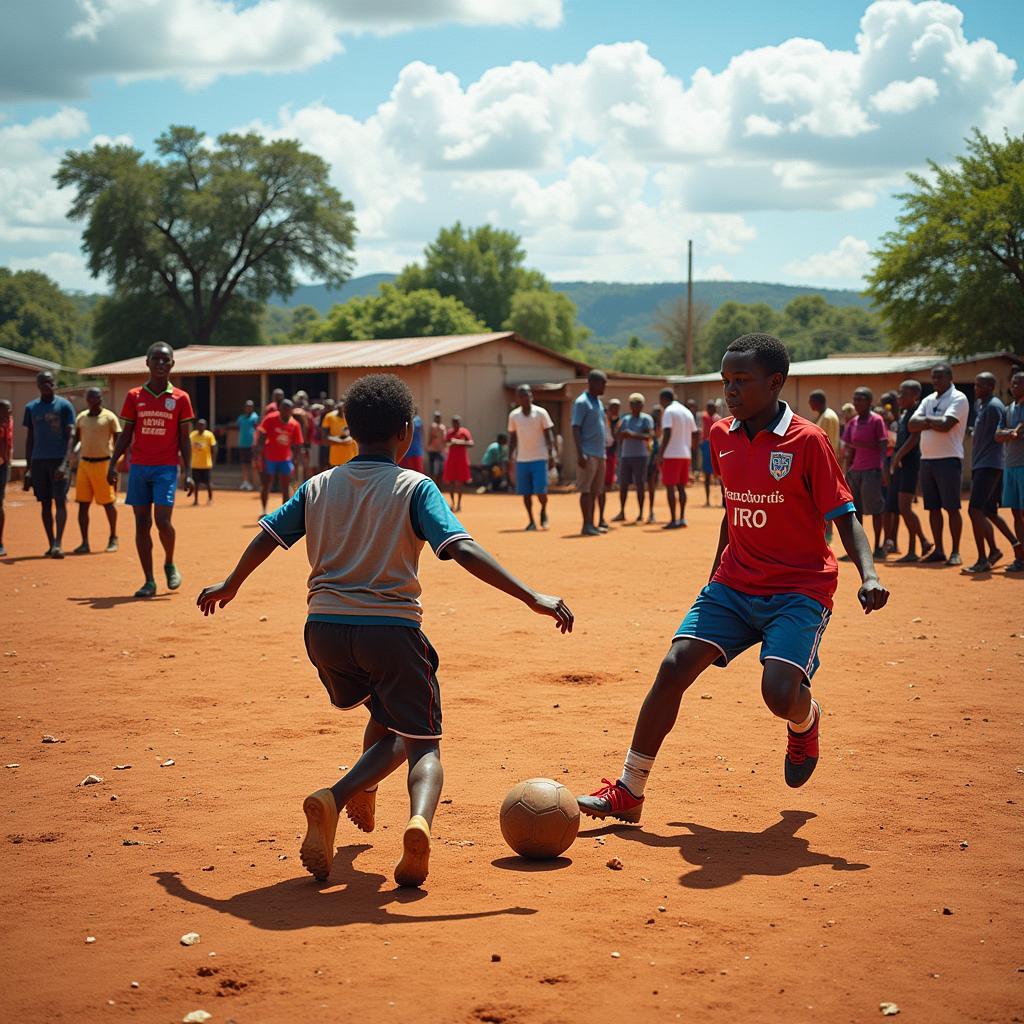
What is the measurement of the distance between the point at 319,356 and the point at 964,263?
20.1m

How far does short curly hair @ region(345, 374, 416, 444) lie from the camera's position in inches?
182

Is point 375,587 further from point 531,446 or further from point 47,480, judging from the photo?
point 531,446

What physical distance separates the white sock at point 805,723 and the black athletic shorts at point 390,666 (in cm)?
168

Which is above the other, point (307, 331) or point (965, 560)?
point (307, 331)

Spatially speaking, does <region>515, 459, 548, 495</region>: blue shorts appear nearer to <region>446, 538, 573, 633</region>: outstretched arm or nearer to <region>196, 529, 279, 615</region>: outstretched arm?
<region>196, 529, 279, 615</region>: outstretched arm

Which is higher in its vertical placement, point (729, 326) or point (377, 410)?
point (729, 326)

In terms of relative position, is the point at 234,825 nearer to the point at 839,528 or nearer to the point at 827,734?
the point at 839,528

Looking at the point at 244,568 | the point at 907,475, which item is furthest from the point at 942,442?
the point at 244,568

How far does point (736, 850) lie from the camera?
4918mm

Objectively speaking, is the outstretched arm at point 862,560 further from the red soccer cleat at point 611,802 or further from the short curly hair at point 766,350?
the red soccer cleat at point 611,802

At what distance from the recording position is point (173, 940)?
13.0 feet

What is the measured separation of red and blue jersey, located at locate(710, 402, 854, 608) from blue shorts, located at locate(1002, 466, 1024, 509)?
9073 millimetres

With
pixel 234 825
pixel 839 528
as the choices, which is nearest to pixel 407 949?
pixel 234 825

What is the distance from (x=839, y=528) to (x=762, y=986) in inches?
87.4
